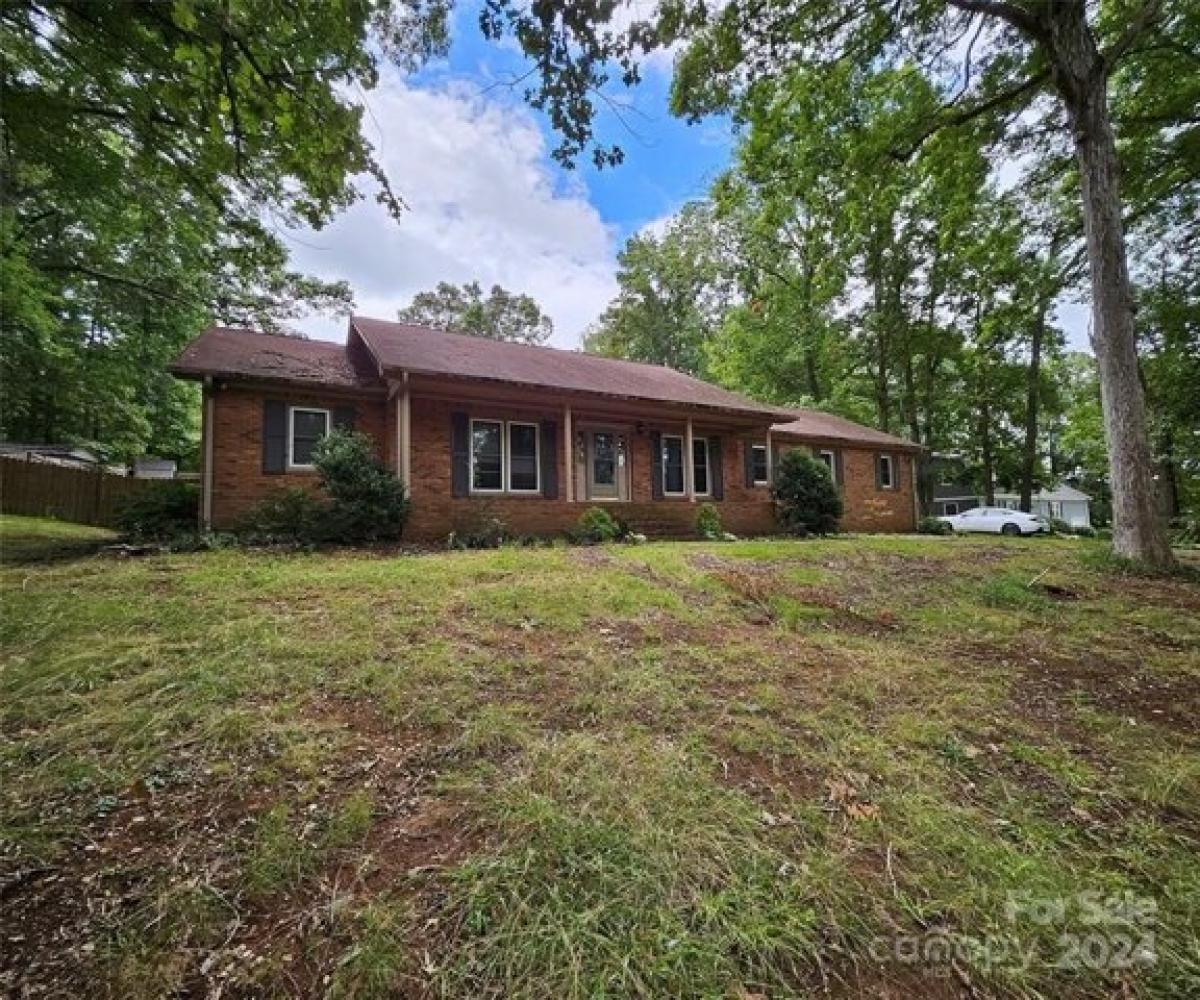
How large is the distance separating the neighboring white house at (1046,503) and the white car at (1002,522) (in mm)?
13886

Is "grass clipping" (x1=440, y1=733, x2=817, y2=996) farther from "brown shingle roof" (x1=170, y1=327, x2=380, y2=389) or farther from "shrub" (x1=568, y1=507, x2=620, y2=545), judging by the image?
"brown shingle roof" (x1=170, y1=327, x2=380, y2=389)

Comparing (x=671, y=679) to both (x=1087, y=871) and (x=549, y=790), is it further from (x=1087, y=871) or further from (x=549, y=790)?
(x=1087, y=871)

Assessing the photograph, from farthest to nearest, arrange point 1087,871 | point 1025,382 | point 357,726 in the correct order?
point 1025,382 < point 357,726 < point 1087,871

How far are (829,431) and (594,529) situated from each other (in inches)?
430

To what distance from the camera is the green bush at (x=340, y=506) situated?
9.46m

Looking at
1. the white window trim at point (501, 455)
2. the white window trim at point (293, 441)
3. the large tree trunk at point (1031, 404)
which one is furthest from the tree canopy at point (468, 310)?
the large tree trunk at point (1031, 404)

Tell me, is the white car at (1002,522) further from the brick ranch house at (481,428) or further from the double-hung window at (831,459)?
the brick ranch house at (481,428)

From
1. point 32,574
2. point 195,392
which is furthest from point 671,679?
point 195,392

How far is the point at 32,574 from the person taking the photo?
20.8 ft

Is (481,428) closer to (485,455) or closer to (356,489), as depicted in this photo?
(485,455)

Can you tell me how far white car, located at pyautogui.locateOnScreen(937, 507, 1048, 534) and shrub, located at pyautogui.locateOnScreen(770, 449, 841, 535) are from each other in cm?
1170

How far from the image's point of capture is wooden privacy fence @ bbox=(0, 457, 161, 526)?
46.4 ft

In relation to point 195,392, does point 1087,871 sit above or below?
below

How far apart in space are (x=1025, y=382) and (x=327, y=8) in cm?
3060
